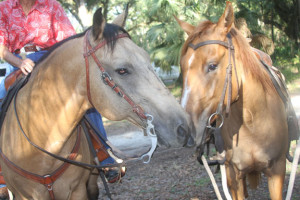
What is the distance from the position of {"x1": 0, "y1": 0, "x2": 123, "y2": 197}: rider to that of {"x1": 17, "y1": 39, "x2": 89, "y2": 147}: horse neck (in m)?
0.59

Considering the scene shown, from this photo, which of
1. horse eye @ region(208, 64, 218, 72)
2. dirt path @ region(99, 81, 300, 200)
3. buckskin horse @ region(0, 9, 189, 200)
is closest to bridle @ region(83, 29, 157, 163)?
buckskin horse @ region(0, 9, 189, 200)

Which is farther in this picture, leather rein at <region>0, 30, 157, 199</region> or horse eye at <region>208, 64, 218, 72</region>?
horse eye at <region>208, 64, 218, 72</region>

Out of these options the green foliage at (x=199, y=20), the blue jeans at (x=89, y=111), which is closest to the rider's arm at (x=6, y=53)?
the blue jeans at (x=89, y=111)

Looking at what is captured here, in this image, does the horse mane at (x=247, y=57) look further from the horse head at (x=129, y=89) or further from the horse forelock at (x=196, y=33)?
the horse head at (x=129, y=89)

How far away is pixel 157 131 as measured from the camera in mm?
2076

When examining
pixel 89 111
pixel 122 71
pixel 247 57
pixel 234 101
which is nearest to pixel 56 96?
pixel 122 71

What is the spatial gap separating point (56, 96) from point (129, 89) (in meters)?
0.61

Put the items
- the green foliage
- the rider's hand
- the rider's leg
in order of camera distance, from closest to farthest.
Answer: the rider's hand → the rider's leg → the green foliage

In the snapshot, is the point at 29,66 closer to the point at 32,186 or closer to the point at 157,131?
the point at 32,186

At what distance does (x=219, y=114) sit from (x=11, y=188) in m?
1.86

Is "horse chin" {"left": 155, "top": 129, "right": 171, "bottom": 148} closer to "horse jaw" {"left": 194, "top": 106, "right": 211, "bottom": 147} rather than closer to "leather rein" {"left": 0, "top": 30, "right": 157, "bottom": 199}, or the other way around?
"leather rein" {"left": 0, "top": 30, "right": 157, "bottom": 199}

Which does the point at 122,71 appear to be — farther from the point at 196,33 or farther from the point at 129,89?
the point at 196,33

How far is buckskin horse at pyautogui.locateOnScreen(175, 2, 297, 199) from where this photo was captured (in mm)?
2713

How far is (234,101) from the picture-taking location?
302 cm
